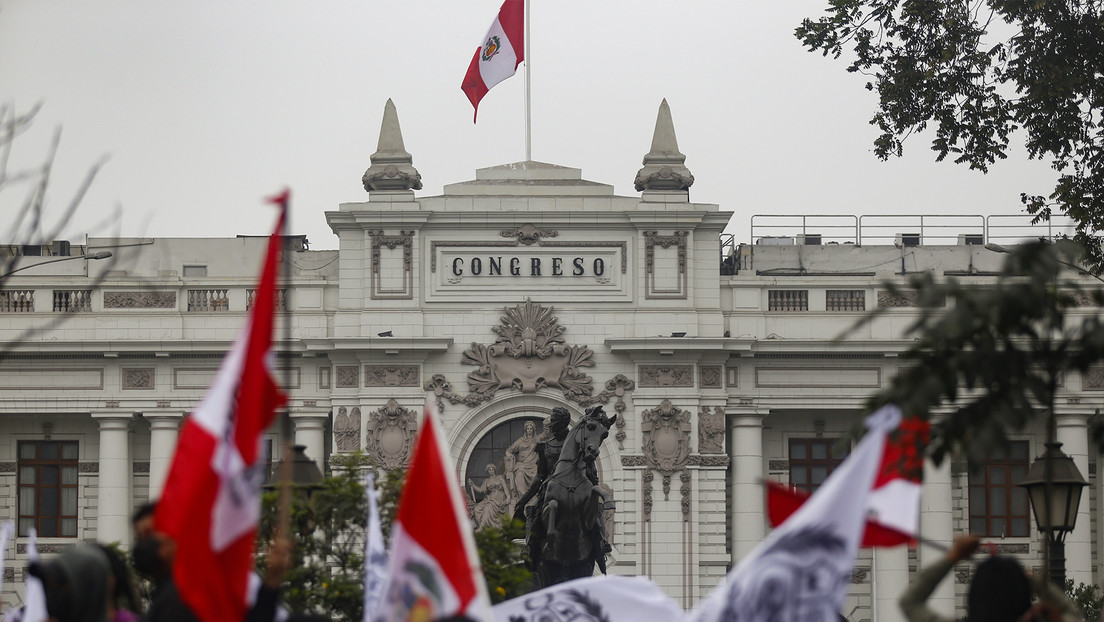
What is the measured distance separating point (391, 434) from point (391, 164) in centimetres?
682

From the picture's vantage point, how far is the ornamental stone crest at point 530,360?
49375mm

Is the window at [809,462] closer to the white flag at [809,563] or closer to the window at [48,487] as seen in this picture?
the window at [48,487]

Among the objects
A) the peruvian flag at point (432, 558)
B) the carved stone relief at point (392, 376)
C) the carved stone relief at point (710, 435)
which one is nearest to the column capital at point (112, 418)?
the carved stone relief at point (392, 376)

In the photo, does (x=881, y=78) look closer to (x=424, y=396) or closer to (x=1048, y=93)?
(x=1048, y=93)

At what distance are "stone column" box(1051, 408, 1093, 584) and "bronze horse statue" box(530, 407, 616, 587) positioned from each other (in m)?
26.2

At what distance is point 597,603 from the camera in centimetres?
1304

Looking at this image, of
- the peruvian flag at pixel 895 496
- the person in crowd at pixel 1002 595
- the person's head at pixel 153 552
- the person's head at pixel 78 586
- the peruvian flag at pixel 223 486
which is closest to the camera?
the peruvian flag at pixel 223 486

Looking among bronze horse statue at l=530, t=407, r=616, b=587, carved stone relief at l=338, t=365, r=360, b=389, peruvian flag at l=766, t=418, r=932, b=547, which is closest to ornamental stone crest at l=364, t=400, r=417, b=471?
carved stone relief at l=338, t=365, r=360, b=389

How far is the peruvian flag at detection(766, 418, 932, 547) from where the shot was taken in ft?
34.2

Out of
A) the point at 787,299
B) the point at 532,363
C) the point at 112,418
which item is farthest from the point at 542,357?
→ the point at 112,418

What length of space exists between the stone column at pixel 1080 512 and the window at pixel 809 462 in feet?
17.4

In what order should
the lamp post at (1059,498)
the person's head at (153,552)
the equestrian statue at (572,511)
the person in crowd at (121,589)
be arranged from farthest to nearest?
1. the equestrian statue at (572,511)
2. the lamp post at (1059,498)
3. the person in crowd at (121,589)
4. the person's head at (153,552)

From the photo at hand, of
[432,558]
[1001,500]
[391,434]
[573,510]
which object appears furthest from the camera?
[1001,500]

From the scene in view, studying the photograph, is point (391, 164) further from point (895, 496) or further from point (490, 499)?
point (895, 496)
